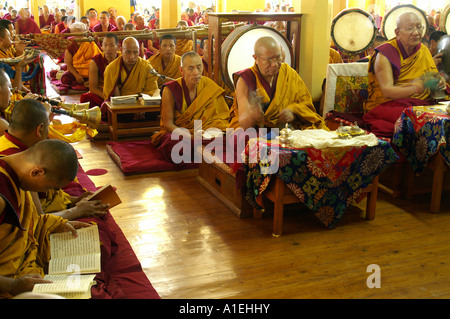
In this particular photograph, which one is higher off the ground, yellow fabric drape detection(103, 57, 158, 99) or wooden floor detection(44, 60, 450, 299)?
yellow fabric drape detection(103, 57, 158, 99)

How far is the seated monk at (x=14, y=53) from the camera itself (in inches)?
213

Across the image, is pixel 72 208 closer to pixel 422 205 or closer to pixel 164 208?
pixel 164 208

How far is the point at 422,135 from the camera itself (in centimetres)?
377

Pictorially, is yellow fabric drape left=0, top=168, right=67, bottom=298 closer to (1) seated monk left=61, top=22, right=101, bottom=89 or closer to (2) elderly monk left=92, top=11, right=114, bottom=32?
(1) seated monk left=61, top=22, right=101, bottom=89

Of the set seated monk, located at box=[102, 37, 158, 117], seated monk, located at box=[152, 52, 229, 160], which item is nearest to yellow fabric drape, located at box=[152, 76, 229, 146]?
seated monk, located at box=[152, 52, 229, 160]

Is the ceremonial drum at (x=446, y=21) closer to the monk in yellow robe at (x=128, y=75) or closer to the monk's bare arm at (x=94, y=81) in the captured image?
the monk in yellow robe at (x=128, y=75)

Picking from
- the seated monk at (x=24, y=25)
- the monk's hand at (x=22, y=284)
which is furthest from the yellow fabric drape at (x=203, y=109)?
the seated monk at (x=24, y=25)

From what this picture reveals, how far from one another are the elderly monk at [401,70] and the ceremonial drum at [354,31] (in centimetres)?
109

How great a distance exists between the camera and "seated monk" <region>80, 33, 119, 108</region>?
6.59 meters

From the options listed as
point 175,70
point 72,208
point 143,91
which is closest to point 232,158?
point 72,208

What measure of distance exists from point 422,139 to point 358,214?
754 millimetres

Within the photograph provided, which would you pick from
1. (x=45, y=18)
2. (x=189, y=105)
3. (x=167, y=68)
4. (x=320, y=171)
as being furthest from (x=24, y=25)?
(x=320, y=171)

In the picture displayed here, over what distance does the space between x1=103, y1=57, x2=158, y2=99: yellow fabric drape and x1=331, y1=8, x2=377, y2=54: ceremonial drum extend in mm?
2366

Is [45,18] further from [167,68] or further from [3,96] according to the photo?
[3,96]
